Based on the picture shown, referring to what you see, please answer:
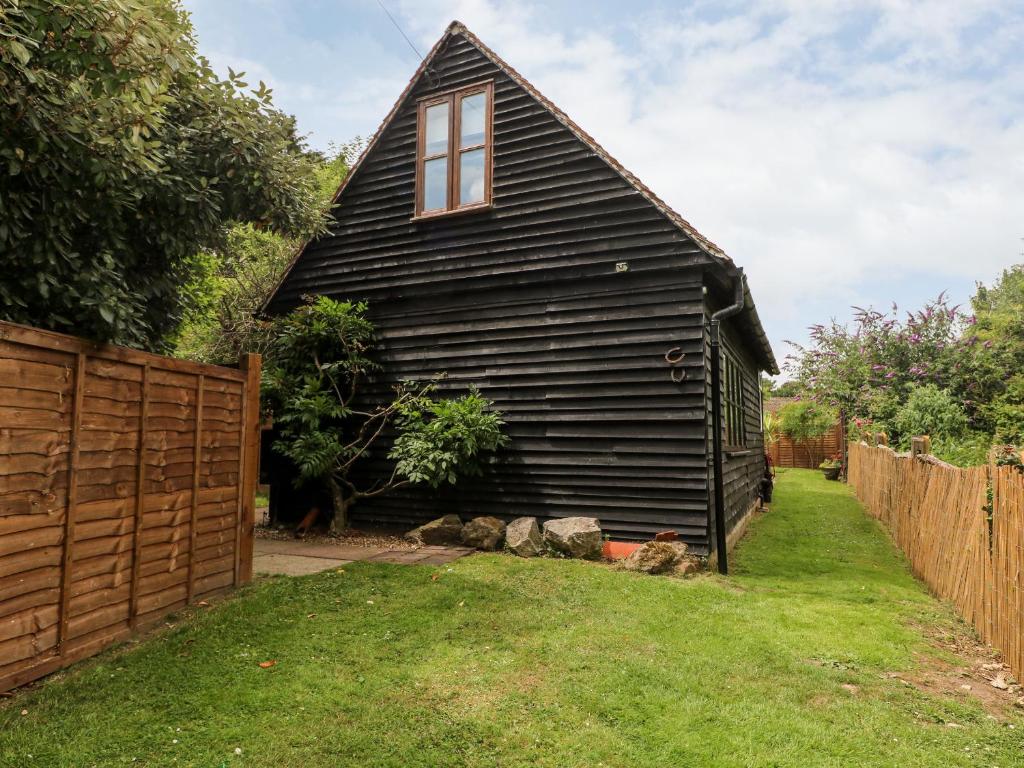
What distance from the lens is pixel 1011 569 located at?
4.14 metres

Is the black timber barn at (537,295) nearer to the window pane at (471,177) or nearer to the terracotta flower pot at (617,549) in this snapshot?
the window pane at (471,177)

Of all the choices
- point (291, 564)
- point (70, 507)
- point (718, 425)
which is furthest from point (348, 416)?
point (70, 507)

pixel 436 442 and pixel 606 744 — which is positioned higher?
pixel 436 442

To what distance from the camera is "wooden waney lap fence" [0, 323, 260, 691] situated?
135 inches

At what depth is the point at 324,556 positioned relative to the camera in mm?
7340

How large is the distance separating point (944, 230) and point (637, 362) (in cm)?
5328

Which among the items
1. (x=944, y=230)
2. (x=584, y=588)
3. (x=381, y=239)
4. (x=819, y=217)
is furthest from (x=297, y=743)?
(x=944, y=230)

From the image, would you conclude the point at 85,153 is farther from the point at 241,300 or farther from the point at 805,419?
the point at 805,419

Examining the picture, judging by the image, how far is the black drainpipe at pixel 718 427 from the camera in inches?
280

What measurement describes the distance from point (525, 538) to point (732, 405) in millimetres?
4954

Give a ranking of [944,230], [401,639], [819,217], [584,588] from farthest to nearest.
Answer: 1. [944,230]
2. [819,217]
3. [584,588]
4. [401,639]

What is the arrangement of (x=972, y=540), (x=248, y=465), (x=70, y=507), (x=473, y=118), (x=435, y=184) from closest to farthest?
(x=70, y=507), (x=972, y=540), (x=248, y=465), (x=473, y=118), (x=435, y=184)

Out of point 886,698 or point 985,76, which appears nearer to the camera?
point 886,698

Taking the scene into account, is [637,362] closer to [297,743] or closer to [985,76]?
[297,743]
